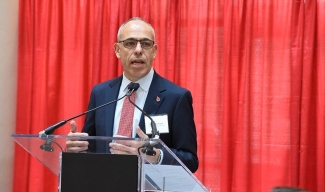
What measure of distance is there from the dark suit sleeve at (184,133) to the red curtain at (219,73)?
3.90 feet

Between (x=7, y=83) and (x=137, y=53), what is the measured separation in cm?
185

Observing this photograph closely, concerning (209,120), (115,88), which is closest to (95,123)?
(115,88)

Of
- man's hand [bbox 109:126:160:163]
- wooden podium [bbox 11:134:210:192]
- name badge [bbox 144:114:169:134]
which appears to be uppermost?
name badge [bbox 144:114:169:134]

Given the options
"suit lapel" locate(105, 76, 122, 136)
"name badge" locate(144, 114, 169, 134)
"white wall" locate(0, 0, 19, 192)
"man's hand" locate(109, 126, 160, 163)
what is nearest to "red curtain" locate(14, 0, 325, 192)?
"white wall" locate(0, 0, 19, 192)

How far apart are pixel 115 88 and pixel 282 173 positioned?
1.56 m

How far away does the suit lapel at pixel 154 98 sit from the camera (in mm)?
2811

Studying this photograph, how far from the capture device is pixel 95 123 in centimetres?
291

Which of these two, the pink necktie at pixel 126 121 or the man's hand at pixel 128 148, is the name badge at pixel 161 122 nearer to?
the pink necktie at pixel 126 121

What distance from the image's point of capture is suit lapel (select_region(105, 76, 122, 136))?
2.81 meters

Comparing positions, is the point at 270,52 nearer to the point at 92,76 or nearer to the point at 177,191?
the point at 92,76

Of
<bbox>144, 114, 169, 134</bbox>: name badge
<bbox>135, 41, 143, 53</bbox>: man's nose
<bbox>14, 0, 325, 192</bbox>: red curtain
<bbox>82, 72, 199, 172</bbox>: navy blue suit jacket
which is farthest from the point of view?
<bbox>14, 0, 325, 192</bbox>: red curtain

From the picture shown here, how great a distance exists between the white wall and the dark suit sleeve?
2.03 metres

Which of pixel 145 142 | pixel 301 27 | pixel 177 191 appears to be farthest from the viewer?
pixel 301 27

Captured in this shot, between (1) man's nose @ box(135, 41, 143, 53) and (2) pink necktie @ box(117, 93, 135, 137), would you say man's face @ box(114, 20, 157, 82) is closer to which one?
(1) man's nose @ box(135, 41, 143, 53)
